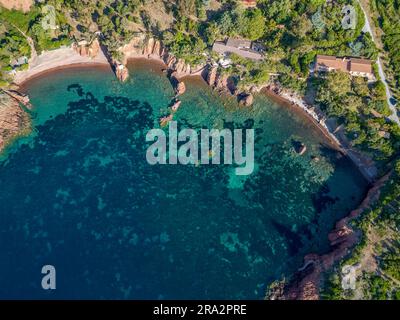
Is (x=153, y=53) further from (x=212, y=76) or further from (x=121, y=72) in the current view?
(x=212, y=76)

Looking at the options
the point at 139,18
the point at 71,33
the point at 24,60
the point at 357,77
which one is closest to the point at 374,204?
the point at 357,77

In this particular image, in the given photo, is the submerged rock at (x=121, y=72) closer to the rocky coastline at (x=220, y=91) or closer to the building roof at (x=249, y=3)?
the rocky coastline at (x=220, y=91)

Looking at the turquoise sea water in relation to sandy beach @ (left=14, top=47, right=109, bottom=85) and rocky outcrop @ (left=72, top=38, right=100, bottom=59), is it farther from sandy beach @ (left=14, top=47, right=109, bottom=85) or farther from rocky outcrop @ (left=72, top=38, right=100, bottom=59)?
Answer: rocky outcrop @ (left=72, top=38, right=100, bottom=59)

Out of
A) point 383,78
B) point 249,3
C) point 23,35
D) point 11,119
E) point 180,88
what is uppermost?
point 249,3

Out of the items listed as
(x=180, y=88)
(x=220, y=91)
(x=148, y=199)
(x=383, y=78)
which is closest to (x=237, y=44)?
(x=220, y=91)

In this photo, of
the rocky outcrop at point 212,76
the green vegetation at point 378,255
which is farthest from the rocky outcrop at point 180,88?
the green vegetation at point 378,255

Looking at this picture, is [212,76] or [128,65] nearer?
[212,76]

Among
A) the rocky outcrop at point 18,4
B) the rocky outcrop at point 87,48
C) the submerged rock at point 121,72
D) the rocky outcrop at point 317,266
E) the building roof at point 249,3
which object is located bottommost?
the rocky outcrop at point 317,266
